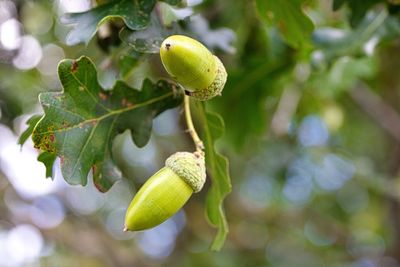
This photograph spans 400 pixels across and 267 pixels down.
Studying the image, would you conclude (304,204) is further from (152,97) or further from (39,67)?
(152,97)

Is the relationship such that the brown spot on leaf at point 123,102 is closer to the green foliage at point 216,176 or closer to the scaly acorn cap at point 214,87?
the green foliage at point 216,176

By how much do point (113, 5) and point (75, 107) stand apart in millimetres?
180

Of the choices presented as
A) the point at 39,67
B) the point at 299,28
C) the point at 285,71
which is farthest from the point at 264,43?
the point at 39,67

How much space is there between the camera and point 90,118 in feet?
3.21

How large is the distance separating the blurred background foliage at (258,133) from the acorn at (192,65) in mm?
93

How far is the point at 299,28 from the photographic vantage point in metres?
1.23

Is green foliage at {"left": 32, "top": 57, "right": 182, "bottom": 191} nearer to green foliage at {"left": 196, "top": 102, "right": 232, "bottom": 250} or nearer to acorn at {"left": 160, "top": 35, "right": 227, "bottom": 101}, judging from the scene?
green foliage at {"left": 196, "top": 102, "right": 232, "bottom": 250}

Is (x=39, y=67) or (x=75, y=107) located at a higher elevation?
(x=75, y=107)

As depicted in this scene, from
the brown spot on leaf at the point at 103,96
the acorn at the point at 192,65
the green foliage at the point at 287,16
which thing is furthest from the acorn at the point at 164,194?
the green foliage at the point at 287,16

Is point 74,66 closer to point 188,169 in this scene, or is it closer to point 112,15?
point 112,15

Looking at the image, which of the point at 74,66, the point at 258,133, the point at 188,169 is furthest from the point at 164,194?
the point at 258,133

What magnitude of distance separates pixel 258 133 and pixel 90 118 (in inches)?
37.4

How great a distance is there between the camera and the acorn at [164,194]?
0.82 metres

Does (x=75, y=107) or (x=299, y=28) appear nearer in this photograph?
(x=75, y=107)
